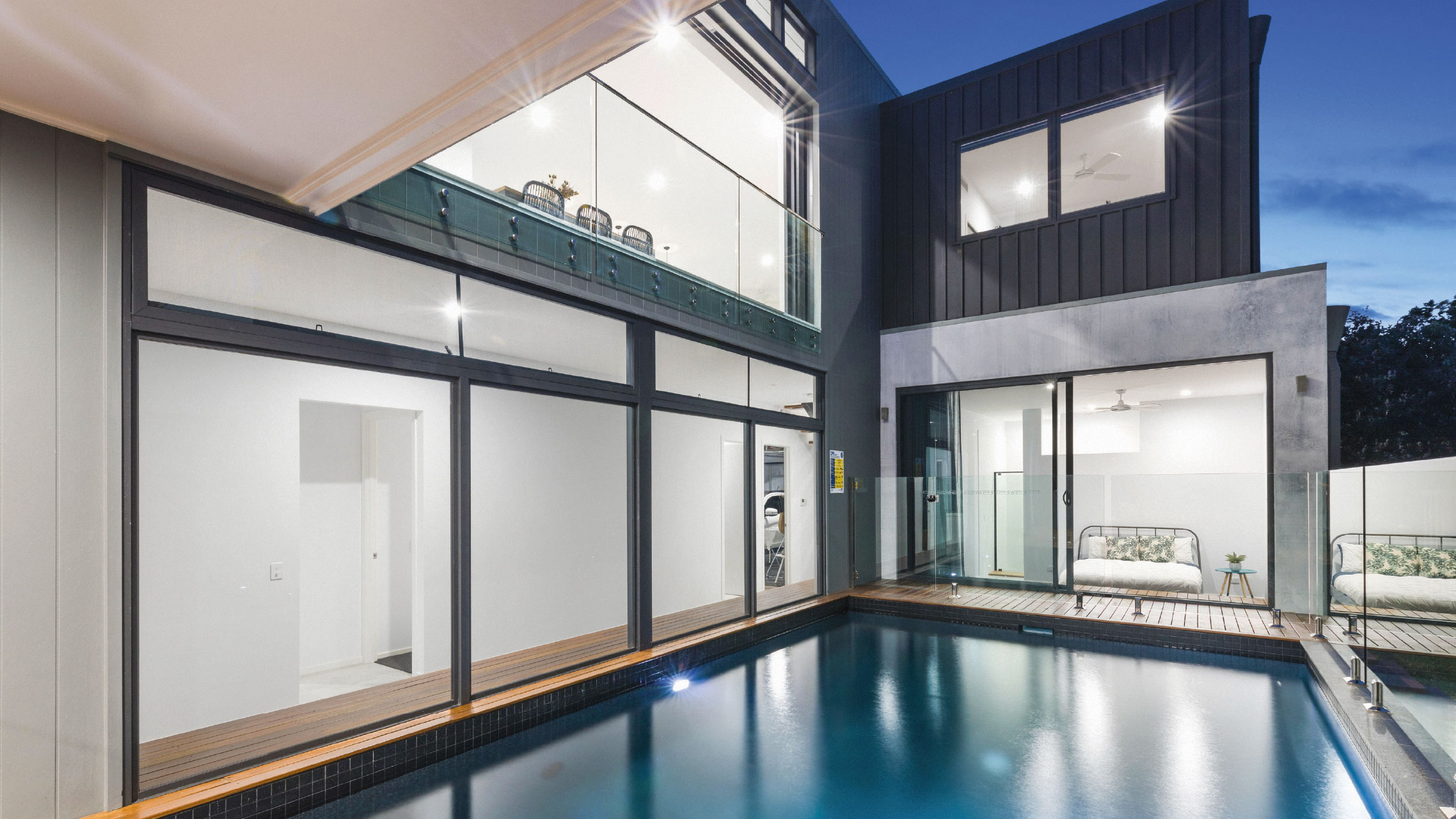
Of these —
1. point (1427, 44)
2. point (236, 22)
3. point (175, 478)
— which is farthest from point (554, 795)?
point (1427, 44)

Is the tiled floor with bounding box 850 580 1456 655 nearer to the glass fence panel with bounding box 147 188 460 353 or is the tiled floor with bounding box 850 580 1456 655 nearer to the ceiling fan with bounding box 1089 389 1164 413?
the ceiling fan with bounding box 1089 389 1164 413

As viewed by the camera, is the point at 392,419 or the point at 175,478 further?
the point at 392,419

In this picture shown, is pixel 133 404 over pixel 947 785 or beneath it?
over

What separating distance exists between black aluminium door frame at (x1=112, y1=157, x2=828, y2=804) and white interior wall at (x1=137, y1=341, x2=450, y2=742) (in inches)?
4.8

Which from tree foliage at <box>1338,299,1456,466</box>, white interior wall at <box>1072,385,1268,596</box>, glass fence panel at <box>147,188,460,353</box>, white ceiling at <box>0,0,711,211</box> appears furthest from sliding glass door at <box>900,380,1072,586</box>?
tree foliage at <box>1338,299,1456,466</box>

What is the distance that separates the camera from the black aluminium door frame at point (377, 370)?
280 centimetres

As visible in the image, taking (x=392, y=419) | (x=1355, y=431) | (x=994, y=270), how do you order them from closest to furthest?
(x=392, y=419) < (x=994, y=270) < (x=1355, y=431)

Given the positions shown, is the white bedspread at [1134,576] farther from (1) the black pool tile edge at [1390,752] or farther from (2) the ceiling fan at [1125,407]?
(2) the ceiling fan at [1125,407]

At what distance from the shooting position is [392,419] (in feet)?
14.7

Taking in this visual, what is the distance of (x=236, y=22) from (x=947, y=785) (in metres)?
3.97

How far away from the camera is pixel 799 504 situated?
A: 7.39 meters

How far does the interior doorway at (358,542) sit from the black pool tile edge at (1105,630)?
4593 millimetres

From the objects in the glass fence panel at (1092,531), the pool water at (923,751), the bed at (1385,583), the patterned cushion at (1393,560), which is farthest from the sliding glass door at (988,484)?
the patterned cushion at (1393,560)

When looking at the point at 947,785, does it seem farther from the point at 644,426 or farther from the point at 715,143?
the point at 715,143
